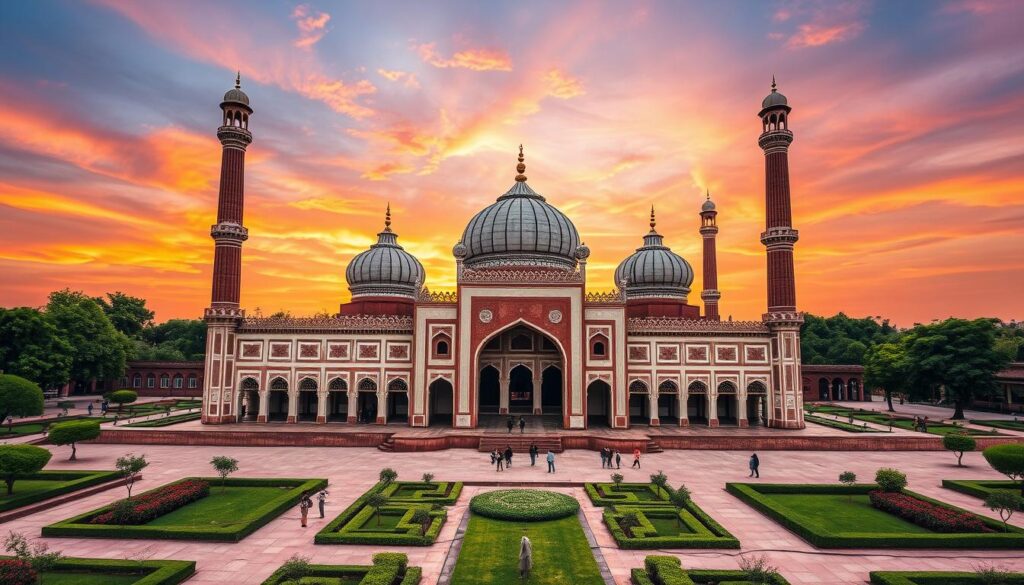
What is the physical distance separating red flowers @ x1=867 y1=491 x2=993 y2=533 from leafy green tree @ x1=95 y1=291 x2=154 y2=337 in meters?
63.2

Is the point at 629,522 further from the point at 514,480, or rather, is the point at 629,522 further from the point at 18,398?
the point at 18,398

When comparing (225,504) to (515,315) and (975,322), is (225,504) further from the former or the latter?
(975,322)

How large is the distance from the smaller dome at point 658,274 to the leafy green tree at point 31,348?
120ft

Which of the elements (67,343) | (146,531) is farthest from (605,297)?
(67,343)

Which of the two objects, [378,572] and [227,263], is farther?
[227,263]

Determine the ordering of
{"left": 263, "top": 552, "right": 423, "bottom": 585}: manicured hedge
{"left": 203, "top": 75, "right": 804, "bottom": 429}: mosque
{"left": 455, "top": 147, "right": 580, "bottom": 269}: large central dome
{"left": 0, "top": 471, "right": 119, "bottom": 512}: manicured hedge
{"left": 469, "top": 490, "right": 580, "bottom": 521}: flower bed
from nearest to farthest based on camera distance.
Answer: {"left": 263, "top": 552, "right": 423, "bottom": 585}: manicured hedge → {"left": 469, "top": 490, "right": 580, "bottom": 521}: flower bed → {"left": 0, "top": 471, "right": 119, "bottom": 512}: manicured hedge → {"left": 203, "top": 75, "right": 804, "bottom": 429}: mosque → {"left": 455, "top": 147, "right": 580, "bottom": 269}: large central dome

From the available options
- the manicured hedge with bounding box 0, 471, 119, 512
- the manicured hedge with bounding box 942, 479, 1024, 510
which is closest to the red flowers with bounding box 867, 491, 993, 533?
the manicured hedge with bounding box 942, 479, 1024, 510

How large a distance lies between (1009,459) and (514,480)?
14.9 metres

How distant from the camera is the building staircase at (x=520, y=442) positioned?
75.7 ft

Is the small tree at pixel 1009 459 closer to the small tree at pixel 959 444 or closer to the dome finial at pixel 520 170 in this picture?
the small tree at pixel 959 444

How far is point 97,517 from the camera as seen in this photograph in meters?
13.1

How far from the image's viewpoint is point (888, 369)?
39.4m

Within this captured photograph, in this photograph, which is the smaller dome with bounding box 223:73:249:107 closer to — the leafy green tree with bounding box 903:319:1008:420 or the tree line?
the tree line

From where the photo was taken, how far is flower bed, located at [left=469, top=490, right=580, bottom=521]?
44.2ft
